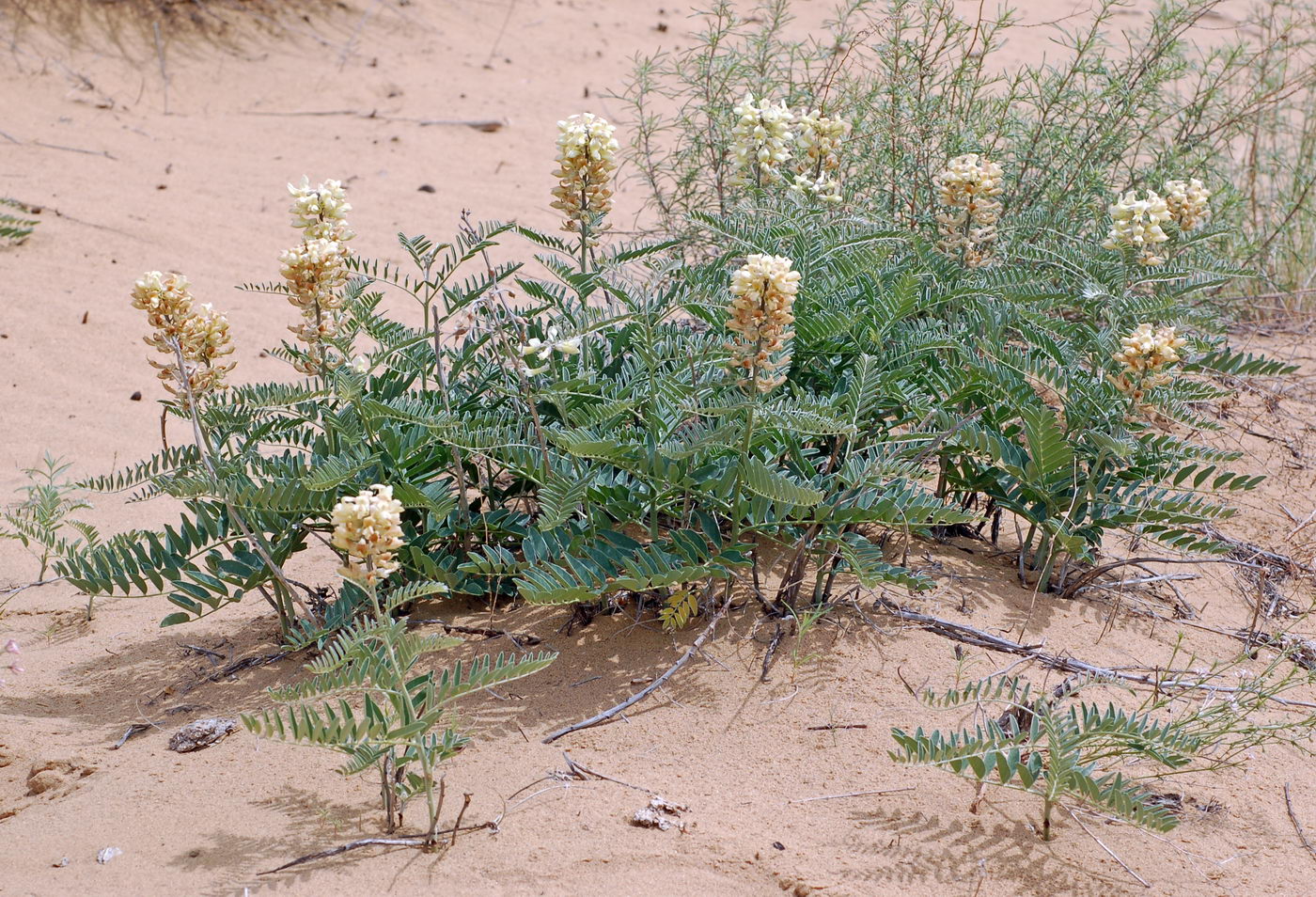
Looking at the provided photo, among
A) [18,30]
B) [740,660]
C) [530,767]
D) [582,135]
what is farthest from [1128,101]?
[18,30]

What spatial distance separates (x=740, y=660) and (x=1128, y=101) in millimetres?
2699

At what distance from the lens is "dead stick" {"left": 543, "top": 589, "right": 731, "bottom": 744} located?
2.33m

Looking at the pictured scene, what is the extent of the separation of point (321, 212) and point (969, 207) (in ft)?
5.64

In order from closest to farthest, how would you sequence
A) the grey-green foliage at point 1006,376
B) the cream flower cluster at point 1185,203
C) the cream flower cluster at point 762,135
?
the grey-green foliage at point 1006,376
the cream flower cluster at point 1185,203
the cream flower cluster at point 762,135

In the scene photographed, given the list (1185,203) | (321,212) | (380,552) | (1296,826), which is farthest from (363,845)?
(1185,203)

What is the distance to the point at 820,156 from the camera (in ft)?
11.8

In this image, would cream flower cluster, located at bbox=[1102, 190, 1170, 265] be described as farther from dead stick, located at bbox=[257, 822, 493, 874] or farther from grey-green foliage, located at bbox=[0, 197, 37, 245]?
grey-green foliage, located at bbox=[0, 197, 37, 245]

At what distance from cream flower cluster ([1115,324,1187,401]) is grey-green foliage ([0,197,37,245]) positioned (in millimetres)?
4513

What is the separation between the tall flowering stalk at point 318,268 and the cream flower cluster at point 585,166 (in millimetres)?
A: 510

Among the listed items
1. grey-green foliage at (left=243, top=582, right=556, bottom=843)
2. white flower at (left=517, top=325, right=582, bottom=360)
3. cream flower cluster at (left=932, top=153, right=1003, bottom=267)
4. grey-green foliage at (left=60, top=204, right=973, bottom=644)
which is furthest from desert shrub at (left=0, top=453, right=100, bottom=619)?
cream flower cluster at (left=932, top=153, right=1003, bottom=267)

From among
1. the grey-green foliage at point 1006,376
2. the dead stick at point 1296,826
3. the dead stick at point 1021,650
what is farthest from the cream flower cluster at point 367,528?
the dead stick at point 1296,826

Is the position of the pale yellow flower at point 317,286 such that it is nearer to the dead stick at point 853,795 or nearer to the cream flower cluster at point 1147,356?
the dead stick at point 853,795

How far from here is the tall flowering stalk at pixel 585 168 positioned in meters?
2.70

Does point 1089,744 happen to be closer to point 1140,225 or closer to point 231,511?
point 1140,225
